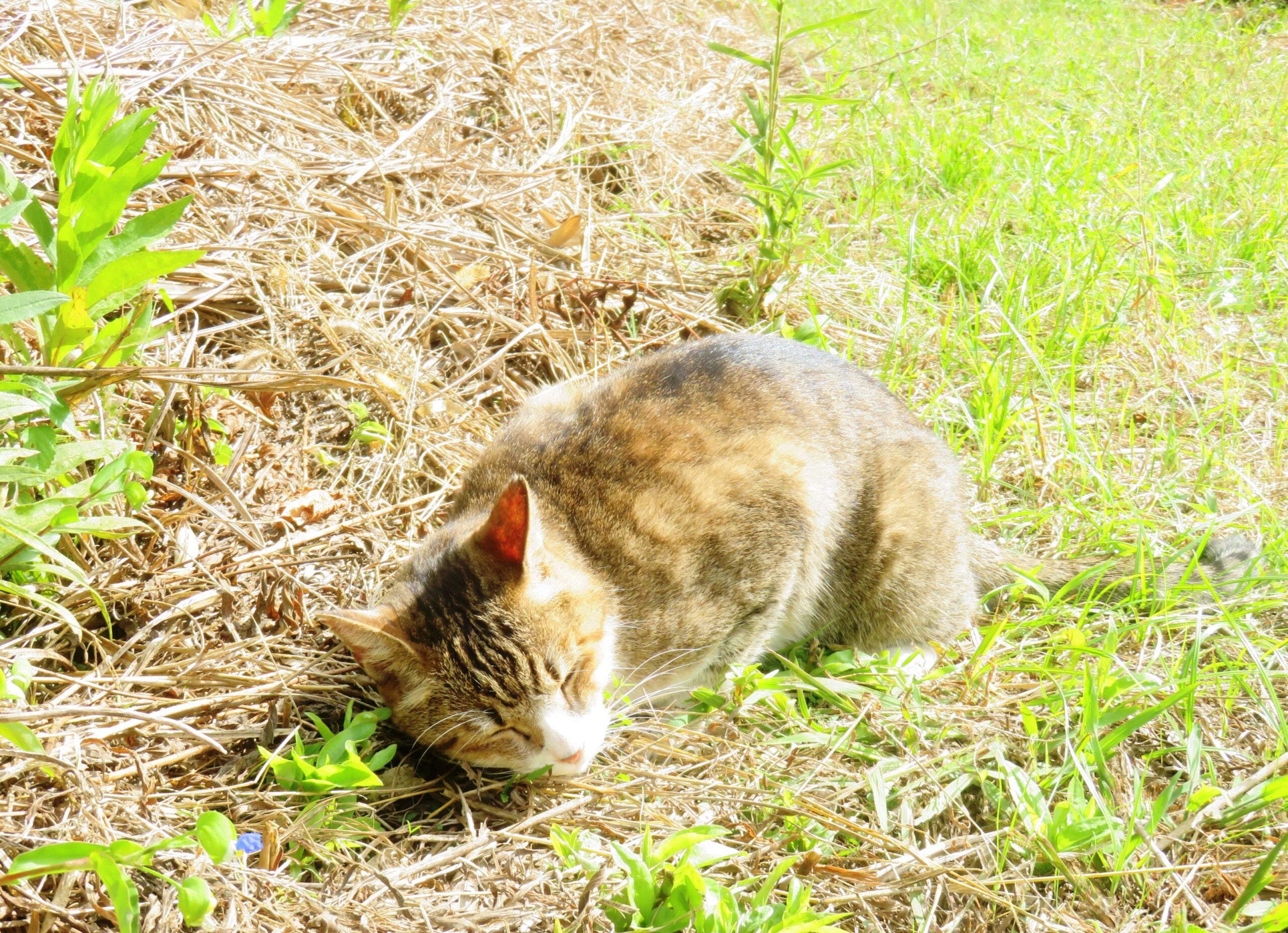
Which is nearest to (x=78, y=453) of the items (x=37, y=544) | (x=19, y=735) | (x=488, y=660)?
(x=37, y=544)

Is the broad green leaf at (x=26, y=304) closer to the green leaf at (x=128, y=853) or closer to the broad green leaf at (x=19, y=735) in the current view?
the broad green leaf at (x=19, y=735)

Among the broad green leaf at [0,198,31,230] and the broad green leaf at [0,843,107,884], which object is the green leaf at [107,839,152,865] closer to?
the broad green leaf at [0,843,107,884]

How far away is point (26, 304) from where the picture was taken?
185 cm

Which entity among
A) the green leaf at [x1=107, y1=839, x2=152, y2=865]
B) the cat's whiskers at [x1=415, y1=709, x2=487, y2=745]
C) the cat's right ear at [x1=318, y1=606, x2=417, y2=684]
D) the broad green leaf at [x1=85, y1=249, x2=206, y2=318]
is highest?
the broad green leaf at [x1=85, y1=249, x2=206, y2=318]

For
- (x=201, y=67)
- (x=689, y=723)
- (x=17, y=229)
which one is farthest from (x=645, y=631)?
(x=201, y=67)

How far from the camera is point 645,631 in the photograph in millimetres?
2764

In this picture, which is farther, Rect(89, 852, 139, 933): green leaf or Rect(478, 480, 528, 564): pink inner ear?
Rect(478, 480, 528, 564): pink inner ear

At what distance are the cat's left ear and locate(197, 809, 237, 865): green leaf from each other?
93 centimetres

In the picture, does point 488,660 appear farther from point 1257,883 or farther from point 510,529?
point 1257,883

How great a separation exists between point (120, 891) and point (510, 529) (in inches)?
44.1

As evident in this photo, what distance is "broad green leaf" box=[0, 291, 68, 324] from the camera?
182 cm

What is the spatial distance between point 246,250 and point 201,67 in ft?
3.61

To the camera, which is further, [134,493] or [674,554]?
[674,554]

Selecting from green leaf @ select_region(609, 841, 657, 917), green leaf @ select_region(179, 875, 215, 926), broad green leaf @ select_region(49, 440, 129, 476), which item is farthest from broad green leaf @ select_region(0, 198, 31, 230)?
green leaf @ select_region(609, 841, 657, 917)
